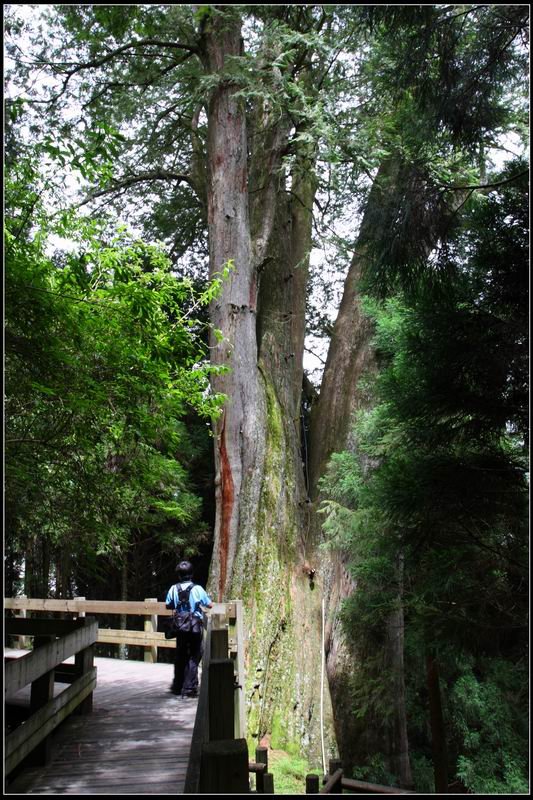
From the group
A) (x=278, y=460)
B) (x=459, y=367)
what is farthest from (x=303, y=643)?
(x=459, y=367)

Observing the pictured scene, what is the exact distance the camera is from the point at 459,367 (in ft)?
9.77

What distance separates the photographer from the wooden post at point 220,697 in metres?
1.74

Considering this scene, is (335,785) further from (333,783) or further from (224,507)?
(224,507)

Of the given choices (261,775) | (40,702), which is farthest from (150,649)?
(40,702)

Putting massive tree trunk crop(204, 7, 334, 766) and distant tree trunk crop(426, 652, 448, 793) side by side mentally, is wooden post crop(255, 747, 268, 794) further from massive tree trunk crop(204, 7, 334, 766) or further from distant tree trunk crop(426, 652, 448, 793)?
distant tree trunk crop(426, 652, 448, 793)

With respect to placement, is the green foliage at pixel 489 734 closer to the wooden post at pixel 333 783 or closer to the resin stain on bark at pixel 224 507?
the wooden post at pixel 333 783

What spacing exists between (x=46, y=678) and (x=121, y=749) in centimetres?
63

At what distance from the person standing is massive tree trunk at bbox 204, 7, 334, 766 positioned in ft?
3.63

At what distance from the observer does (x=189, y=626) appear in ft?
15.2

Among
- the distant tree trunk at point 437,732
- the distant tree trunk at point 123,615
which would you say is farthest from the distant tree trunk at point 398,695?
the distant tree trunk at point 123,615

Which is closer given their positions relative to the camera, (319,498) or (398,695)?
(398,695)

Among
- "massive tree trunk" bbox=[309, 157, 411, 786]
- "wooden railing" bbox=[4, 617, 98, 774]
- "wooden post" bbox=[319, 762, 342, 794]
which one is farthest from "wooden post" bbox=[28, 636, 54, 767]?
"massive tree trunk" bbox=[309, 157, 411, 786]

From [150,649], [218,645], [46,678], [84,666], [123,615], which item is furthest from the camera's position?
[123,615]

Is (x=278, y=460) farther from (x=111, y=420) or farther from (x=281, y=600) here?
(x=111, y=420)
